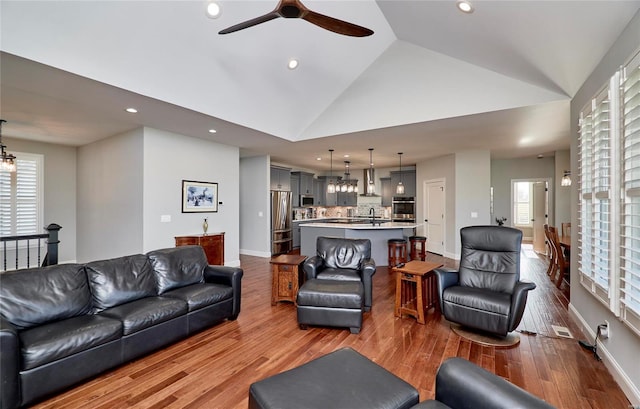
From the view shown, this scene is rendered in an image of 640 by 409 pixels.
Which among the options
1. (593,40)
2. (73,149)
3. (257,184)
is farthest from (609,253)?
(73,149)

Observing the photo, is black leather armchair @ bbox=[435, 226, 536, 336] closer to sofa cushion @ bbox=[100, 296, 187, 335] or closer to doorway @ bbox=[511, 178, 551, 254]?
sofa cushion @ bbox=[100, 296, 187, 335]

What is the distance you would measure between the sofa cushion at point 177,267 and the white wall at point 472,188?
20.0 feet

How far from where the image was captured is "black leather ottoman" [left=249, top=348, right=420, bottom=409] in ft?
4.49

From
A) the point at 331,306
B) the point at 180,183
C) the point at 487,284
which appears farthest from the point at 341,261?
the point at 180,183

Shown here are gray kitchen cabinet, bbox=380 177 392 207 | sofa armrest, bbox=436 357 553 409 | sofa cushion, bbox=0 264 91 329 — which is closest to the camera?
sofa armrest, bbox=436 357 553 409

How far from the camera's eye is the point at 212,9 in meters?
3.00

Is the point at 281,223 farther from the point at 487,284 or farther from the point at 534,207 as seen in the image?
the point at 534,207

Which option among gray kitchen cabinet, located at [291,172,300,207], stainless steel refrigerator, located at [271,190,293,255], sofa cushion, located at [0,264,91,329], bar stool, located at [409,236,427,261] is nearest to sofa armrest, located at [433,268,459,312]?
bar stool, located at [409,236,427,261]

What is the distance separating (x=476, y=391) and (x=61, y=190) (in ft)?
28.4

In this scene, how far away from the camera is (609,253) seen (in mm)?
2305

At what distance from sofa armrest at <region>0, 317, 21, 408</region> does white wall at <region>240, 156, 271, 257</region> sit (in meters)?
5.68

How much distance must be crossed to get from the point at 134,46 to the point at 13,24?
2.93ft


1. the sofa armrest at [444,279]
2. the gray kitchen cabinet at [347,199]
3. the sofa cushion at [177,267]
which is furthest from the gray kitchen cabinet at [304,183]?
the sofa armrest at [444,279]

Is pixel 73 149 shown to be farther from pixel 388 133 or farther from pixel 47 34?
pixel 388 133
